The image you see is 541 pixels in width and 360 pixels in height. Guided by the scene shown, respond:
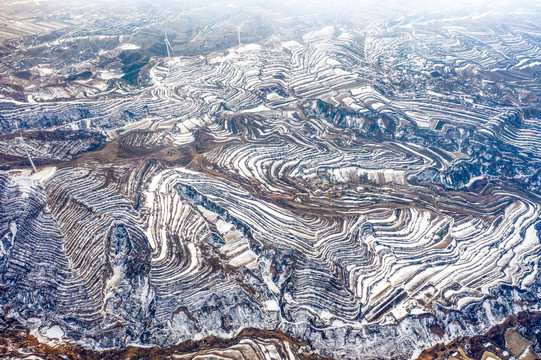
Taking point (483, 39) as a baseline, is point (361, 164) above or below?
below

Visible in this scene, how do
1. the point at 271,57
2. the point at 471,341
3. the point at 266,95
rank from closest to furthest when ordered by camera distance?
the point at 471,341 → the point at 266,95 → the point at 271,57

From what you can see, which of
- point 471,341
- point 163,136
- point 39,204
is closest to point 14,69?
point 163,136

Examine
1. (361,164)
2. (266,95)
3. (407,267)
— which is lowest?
(407,267)

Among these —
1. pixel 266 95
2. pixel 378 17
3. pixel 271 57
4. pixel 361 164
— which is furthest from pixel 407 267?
pixel 378 17

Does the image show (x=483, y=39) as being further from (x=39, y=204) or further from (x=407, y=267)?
(x=39, y=204)

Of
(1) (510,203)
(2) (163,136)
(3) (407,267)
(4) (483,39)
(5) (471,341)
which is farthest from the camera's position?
(4) (483,39)

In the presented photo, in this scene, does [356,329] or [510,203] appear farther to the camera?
[510,203]
